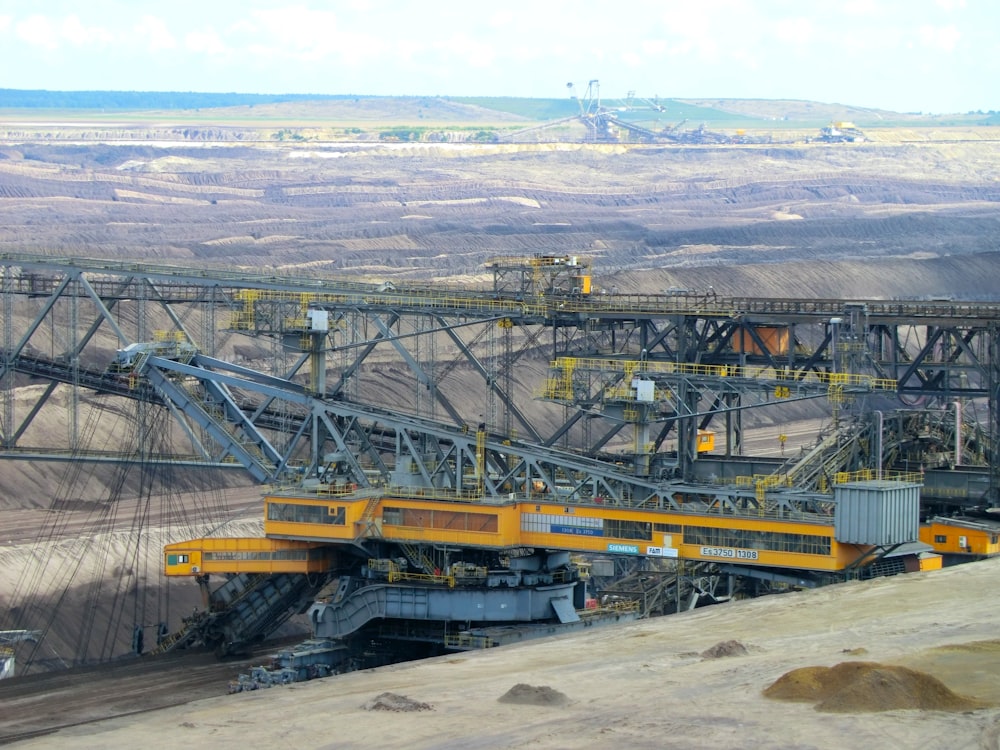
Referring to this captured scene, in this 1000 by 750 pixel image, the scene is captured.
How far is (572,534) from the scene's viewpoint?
5872 centimetres

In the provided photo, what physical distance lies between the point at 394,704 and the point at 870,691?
11.0 m

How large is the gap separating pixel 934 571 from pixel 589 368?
13560 millimetres

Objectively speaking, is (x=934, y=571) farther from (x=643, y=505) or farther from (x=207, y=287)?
(x=207, y=287)

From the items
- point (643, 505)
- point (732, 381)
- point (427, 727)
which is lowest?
point (427, 727)

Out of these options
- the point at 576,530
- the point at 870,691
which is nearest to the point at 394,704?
the point at 870,691

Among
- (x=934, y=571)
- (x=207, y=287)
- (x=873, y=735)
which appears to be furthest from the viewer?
(x=207, y=287)

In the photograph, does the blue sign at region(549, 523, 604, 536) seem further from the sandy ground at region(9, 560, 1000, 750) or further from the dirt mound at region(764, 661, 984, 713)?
the dirt mound at region(764, 661, 984, 713)

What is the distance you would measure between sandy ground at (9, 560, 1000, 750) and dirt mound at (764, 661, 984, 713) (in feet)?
0.47

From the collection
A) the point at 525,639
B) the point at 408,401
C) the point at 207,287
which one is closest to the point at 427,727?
the point at 525,639

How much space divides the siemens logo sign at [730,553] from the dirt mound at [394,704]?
16.7m

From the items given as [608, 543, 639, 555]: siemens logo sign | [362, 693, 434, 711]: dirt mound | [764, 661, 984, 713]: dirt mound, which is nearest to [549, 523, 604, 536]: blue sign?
[608, 543, 639, 555]: siemens logo sign

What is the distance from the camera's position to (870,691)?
1553 inches

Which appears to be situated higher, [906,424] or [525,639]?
[906,424]

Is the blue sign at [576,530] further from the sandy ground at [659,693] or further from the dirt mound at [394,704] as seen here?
the dirt mound at [394,704]
